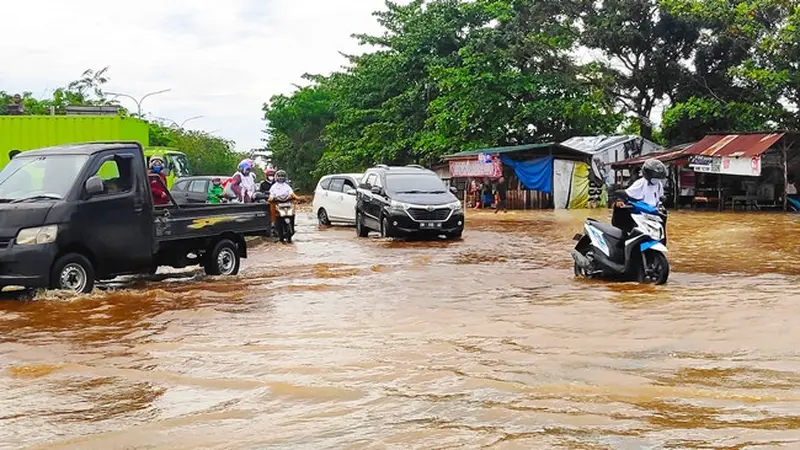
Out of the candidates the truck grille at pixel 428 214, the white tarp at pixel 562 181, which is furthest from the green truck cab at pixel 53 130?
the white tarp at pixel 562 181

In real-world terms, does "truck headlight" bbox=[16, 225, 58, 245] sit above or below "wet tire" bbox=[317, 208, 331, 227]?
above

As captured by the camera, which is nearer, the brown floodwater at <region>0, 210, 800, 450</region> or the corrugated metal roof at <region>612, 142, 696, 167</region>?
the brown floodwater at <region>0, 210, 800, 450</region>

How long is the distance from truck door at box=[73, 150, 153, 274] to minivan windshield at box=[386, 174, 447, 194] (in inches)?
327

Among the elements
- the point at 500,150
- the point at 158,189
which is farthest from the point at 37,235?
the point at 500,150

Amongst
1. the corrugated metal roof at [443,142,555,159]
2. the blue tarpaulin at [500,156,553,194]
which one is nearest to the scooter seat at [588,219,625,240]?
the corrugated metal roof at [443,142,555,159]

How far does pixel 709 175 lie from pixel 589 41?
23.2 ft

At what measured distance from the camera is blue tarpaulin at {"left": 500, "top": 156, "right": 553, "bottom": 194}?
32688 millimetres

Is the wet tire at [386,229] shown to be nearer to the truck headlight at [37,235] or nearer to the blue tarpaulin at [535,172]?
the truck headlight at [37,235]

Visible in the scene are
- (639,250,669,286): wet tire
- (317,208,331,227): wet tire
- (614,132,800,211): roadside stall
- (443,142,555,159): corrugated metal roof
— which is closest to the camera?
(639,250,669,286): wet tire

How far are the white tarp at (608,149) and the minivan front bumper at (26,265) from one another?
84.7 feet

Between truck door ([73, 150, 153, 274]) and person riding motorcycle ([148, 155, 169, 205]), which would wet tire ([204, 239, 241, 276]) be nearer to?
person riding motorcycle ([148, 155, 169, 205])

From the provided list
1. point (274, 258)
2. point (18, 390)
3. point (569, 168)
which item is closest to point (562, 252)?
point (274, 258)

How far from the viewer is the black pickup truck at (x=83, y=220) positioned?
30.1ft

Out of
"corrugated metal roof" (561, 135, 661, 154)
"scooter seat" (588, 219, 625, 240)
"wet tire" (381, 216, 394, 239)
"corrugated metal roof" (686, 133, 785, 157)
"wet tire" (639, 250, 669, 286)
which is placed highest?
"corrugated metal roof" (561, 135, 661, 154)
